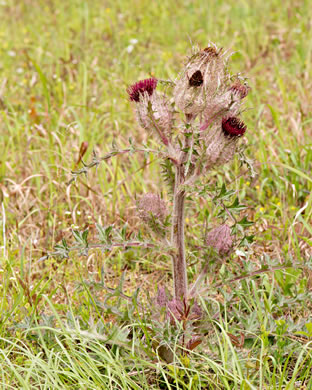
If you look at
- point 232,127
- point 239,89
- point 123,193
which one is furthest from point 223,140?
point 123,193

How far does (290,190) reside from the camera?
3.39 meters

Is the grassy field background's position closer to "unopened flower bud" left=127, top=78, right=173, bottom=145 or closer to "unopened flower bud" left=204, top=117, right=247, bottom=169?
"unopened flower bud" left=127, top=78, right=173, bottom=145

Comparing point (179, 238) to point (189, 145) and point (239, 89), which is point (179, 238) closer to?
point (189, 145)

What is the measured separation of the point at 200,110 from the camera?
2.09m

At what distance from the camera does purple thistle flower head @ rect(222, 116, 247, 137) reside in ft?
6.92

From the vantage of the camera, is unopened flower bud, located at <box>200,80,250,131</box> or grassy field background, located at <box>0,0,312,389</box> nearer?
unopened flower bud, located at <box>200,80,250,131</box>

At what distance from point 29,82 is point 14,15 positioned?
222 centimetres

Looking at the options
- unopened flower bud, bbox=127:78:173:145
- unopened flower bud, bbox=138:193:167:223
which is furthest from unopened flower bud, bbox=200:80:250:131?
unopened flower bud, bbox=138:193:167:223

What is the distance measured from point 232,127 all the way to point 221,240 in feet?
1.73

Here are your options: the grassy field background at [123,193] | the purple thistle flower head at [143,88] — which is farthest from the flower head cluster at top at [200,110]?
the grassy field background at [123,193]

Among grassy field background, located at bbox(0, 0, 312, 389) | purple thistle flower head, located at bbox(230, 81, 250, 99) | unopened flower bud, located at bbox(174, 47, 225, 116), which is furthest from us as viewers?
grassy field background, located at bbox(0, 0, 312, 389)

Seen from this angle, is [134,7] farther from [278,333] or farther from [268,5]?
[278,333]

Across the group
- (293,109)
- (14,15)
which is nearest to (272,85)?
(293,109)

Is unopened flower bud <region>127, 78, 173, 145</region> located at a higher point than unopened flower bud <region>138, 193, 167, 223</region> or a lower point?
higher
